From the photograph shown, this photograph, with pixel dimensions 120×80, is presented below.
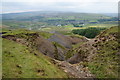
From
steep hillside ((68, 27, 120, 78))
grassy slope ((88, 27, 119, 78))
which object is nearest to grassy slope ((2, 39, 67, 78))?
grassy slope ((88, 27, 119, 78))

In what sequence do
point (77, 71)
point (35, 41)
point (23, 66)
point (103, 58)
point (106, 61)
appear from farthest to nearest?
point (35, 41) < point (103, 58) < point (106, 61) < point (77, 71) < point (23, 66)

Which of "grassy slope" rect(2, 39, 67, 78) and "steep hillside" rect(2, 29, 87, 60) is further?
"steep hillside" rect(2, 29, 87, 60)

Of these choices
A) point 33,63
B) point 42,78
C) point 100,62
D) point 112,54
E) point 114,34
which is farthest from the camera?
point 114,34

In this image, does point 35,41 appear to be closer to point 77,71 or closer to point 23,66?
point 77,71

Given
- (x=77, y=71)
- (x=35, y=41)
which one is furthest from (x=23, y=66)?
(x=35, y=41)

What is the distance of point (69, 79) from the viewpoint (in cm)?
2053

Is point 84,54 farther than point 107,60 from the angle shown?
Yes

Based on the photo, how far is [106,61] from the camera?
27219 millimetres

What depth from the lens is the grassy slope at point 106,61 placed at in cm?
2408

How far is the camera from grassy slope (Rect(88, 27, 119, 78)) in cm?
2408

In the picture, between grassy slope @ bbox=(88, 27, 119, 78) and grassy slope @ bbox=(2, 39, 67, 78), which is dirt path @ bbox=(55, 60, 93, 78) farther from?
grassy slope @ bbox=(2, 39, 67, 78)

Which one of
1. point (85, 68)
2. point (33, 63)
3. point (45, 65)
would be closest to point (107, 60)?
point (85, 68)

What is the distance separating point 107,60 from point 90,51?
6.52 meters

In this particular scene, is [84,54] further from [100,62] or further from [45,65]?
[45,65]
